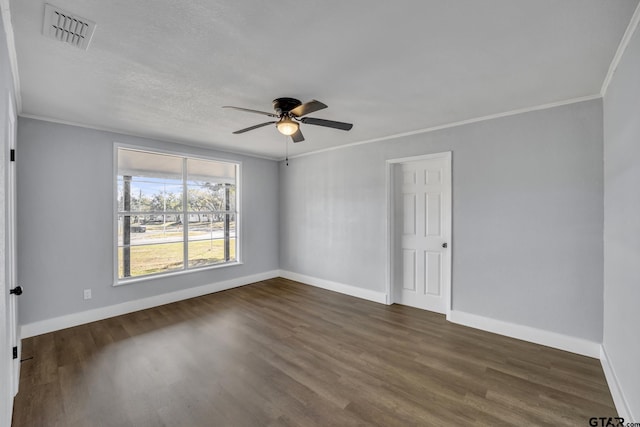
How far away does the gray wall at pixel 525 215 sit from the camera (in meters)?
2.73

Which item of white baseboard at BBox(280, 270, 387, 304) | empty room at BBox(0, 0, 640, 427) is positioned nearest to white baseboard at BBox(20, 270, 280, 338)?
empty room at BBox(0, 0, 640, 427)

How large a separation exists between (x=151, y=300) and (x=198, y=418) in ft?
9.08

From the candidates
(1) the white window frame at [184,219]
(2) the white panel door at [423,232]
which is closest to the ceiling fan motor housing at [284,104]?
(2) the white panel door at [423,232]

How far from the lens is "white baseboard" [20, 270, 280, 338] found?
3.22 m

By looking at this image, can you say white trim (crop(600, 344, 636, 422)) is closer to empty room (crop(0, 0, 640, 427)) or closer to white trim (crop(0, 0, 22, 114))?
empty room (crop(0, 0, 640, 427))

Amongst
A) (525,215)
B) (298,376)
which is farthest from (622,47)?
(298,376)

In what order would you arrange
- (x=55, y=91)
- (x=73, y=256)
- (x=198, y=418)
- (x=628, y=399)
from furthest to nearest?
(x=73, y=256), (x=55, y=91), (x=198, y=418), (x=628, y=399)

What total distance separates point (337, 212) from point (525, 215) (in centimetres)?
276

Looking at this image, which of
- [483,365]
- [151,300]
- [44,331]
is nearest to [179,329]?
[151,300]

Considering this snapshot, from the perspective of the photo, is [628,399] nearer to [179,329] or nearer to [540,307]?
[540,307]

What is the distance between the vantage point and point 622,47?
1.85 m

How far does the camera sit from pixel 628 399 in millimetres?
1801

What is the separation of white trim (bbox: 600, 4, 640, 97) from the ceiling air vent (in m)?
3.20

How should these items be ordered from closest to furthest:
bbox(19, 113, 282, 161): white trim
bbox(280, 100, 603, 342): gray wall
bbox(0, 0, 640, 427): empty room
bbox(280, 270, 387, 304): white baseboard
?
bbox(0, 0, 640, 427): empty room → bbox(280, 100, 603, 342): gray wall → bbox(19, 113, 282, 161): white trim → bbox(280, 270, 387, 304): white baseboard
